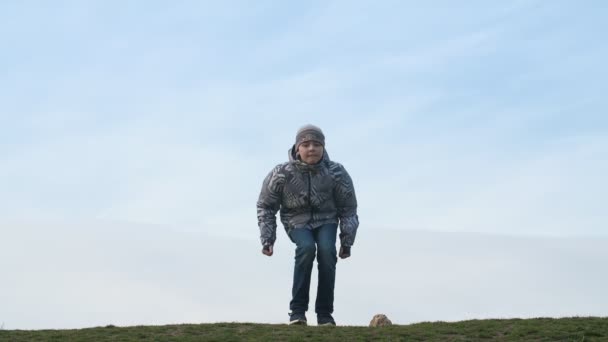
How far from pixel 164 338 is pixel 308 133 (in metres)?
3.71

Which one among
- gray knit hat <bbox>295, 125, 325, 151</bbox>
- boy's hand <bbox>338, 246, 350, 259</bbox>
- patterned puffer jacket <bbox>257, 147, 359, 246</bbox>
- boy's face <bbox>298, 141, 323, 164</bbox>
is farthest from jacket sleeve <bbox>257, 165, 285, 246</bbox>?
boy's hand <bbox>338, 246, 350, 259</bbox>

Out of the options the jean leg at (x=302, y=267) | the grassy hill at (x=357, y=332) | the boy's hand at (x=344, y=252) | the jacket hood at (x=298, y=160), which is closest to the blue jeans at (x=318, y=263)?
the jean leg at (x=302, y=267)

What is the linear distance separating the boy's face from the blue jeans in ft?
3.35

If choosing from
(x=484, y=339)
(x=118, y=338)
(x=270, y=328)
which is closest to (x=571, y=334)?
(x=484, y=339)

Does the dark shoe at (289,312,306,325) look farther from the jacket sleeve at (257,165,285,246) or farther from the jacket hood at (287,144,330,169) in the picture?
the jacket hood at (287,144,330,169)

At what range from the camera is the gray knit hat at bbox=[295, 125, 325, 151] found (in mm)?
14352

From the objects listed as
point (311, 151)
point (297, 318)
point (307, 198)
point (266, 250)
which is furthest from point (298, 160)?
point (297, 318)

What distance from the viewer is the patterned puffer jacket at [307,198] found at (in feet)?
47.4

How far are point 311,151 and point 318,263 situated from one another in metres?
1.66

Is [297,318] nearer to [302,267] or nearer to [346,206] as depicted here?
[302,267]

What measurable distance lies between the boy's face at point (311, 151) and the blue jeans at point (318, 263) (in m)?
1.02

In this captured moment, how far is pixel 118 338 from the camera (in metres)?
13.3

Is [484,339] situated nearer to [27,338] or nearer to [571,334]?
[571,334]

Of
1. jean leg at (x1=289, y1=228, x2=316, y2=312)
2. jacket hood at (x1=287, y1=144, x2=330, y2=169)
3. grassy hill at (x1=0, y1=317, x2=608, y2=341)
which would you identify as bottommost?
grassy hill at (x1=0, y1=317, x2=608, y2=341)
